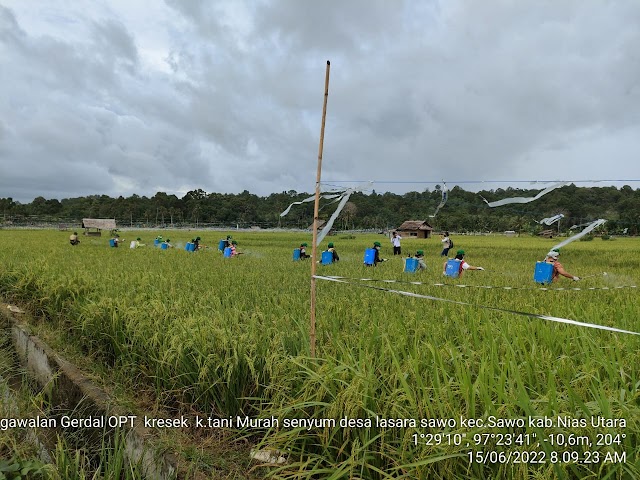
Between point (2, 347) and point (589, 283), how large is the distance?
9.07 m

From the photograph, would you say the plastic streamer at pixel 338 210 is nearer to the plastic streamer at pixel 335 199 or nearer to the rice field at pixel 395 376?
the plastic streamer at pixel 335 199

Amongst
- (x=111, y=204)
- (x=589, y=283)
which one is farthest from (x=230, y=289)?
(x=111, y=204)

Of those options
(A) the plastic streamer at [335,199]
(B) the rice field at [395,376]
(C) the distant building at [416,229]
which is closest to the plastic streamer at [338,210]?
(A) the plastic streamer at [335,199]

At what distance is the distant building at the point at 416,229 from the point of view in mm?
22591

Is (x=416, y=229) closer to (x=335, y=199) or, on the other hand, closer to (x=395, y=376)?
(x=335, y=199)

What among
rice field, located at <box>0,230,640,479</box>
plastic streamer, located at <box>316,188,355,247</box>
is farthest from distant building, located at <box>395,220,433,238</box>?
plastic streamer, located at <box>316,188,355,247</box>

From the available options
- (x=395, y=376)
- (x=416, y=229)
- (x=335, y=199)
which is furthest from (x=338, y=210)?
(x=416, y=229)

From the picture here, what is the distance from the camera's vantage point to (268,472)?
196 centimetres

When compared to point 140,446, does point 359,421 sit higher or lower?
higher

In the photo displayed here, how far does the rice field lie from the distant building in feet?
53.8

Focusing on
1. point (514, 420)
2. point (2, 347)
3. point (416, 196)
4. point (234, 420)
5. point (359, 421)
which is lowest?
point (2, 347)

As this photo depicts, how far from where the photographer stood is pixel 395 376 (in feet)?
7.24

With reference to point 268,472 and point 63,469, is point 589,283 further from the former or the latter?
point 63,469

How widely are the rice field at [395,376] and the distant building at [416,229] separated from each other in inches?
646
